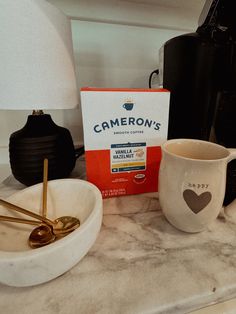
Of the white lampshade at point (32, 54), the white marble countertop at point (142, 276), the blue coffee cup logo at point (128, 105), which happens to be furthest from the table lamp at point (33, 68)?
the white marble countertop at point (142, 276)

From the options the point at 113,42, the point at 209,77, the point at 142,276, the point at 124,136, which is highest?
the point at 113,42

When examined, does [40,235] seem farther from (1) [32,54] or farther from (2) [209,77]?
(2) [209,77]

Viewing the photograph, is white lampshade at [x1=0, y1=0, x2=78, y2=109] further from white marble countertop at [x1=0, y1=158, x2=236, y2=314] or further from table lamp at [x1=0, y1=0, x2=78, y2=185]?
white marble countertop at [x1=0, y1=158, x2=236, y2=314]

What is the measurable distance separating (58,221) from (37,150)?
15cm

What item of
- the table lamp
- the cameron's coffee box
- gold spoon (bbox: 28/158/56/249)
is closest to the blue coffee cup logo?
the cameron's coffee box

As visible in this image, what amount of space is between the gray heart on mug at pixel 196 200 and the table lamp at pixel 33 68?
0.81 feet

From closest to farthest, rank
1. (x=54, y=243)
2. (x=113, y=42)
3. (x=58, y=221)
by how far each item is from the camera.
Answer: (x=54, y=243)
(x=58, y=221)
(x=113, y=42)

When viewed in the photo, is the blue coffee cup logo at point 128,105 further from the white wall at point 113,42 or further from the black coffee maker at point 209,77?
the white wall at point 113,42

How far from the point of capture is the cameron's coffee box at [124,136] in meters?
0.32

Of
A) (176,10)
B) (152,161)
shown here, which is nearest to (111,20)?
(176,10)

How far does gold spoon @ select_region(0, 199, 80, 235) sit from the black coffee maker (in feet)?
0.84

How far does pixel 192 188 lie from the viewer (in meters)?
0.24

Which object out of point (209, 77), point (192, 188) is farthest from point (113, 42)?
point (192, 188)

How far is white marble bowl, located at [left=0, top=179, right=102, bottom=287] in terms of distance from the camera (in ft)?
0.58
